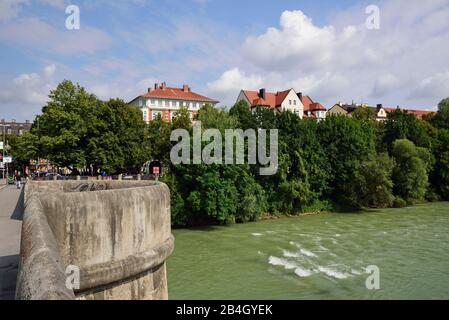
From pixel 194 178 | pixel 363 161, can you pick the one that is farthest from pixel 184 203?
pixel 363 161

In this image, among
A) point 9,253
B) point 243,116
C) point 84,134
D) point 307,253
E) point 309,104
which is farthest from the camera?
point 309,104

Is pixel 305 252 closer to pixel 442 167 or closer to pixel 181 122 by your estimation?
pixel 181 122

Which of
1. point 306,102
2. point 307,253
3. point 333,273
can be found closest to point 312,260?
point 307,253

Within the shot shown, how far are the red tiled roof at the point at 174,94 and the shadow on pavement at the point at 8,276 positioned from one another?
256ft

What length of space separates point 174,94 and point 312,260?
6846 centimetres

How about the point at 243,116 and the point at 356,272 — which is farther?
the point at 243,116

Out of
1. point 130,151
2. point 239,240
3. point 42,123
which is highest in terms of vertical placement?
point 42,123

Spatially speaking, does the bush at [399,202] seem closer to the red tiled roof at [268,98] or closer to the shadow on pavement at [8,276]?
the red tiled roof at [268,98]

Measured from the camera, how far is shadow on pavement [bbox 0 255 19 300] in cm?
490

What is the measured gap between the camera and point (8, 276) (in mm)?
5527
